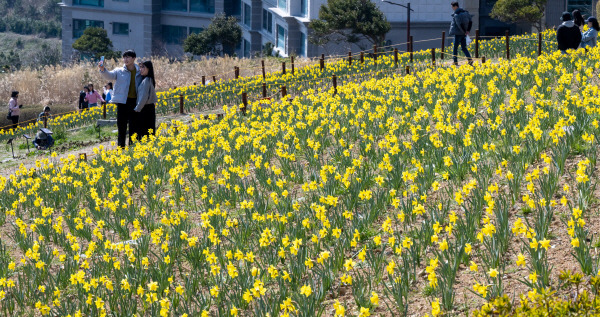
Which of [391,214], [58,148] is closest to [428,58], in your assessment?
[58,148]

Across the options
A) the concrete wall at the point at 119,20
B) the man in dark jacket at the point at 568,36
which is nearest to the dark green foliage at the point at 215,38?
the concrete wall at the point at 119,20

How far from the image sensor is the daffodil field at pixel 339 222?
5.94 metres

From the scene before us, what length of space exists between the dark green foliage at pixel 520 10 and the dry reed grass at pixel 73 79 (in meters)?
12.9

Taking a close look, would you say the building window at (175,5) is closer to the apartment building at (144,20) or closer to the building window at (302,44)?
the apartment building at (144,20)

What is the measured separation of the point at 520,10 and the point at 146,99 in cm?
3283

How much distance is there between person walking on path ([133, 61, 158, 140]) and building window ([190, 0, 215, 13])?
180 ft

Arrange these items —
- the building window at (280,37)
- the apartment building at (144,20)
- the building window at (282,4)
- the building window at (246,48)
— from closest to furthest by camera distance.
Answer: the building window at (282,4)
the building window at (280,37)
the building window at (246,48)
the apartment building at (144,20)

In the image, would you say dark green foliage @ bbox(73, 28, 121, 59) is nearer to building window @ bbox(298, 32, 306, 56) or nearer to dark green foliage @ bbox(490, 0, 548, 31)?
building window @ bbox(298, 32, 306, 56)

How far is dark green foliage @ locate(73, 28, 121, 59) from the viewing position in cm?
6550

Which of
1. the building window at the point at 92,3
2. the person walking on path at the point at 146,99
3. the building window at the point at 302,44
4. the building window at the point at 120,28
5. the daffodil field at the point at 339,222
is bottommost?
the daffodil field at the point at 339,222

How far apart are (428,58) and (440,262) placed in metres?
18.0

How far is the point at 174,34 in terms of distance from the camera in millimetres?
71312

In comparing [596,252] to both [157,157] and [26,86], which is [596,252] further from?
[26,86]

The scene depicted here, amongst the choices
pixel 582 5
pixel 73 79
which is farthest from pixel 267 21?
pixel 73 79
